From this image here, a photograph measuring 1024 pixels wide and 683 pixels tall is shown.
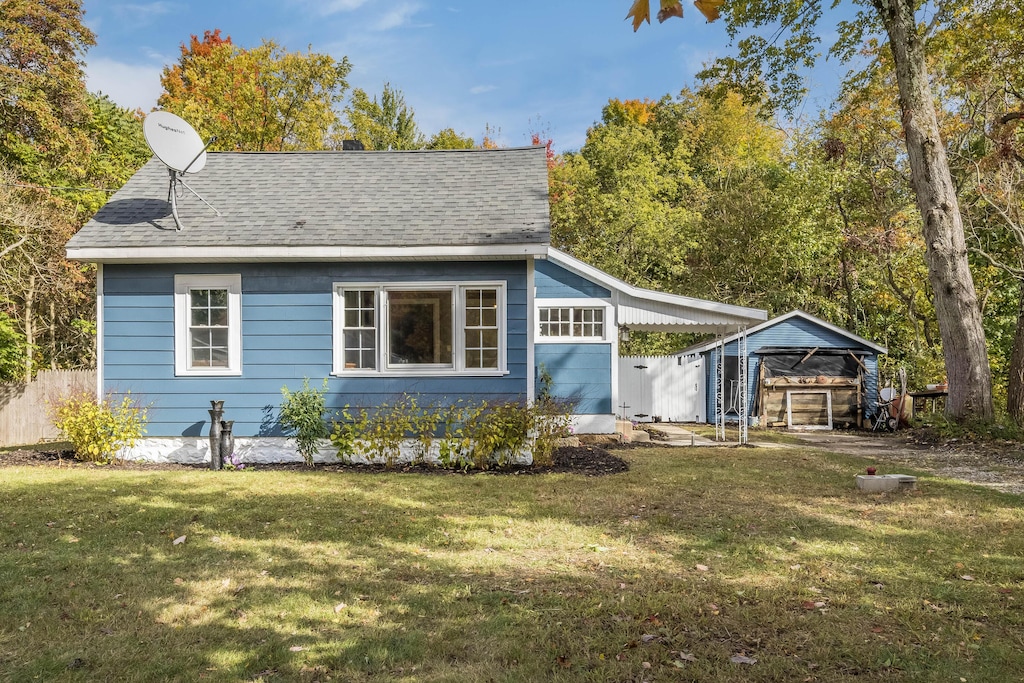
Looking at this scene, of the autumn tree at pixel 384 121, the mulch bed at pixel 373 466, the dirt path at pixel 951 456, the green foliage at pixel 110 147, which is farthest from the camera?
the autumn tree at pixel 384 121

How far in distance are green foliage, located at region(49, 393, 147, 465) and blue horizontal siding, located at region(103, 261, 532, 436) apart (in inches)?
7.9

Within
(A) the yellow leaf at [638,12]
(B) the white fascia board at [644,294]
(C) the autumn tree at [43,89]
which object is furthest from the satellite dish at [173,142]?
(A) the yellow leaf at [638,12]

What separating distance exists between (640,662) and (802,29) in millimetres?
15492

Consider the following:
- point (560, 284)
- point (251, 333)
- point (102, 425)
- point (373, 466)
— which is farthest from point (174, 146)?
point (560, 284)

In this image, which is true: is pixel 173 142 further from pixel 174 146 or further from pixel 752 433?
pixel 752 433

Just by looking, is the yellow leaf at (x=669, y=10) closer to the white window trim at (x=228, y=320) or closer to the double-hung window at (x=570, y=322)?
the white window trim at (x=228, y=320)

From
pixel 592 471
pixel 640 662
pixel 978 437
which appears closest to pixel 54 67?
pixel 592 471

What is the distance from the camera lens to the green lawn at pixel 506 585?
338 cm

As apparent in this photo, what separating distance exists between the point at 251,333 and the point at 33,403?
8.54 metres

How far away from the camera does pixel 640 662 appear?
133 inches

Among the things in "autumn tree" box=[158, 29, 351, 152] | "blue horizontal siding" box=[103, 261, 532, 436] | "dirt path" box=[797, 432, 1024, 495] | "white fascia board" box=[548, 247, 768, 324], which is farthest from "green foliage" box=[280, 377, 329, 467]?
"autumn tree" box=[158, 29, 351, 152]

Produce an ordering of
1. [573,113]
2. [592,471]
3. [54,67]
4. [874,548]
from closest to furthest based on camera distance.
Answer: [874,548], [592,471], [54,67], [573,113]

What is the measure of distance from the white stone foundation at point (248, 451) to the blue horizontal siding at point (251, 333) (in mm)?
128

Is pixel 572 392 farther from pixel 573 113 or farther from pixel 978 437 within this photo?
pixel 573 113
